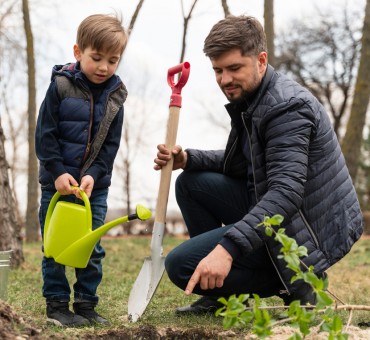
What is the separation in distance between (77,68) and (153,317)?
129 centimetres

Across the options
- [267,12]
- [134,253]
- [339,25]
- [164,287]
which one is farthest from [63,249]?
[339,25]

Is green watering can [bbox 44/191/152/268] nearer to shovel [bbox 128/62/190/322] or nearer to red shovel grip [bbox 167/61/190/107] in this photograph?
shovel [bbox 128/62/190/322]

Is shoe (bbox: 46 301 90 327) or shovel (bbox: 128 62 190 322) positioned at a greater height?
shovel (bbox: 128 62 190 322)

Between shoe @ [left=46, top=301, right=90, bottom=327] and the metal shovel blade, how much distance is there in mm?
228

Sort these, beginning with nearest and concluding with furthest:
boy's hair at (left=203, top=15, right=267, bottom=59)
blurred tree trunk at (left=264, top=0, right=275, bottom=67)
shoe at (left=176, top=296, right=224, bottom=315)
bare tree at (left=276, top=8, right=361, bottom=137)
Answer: boy's hair at (left=203, top=15, right=267, bottom=59) < shoe at (left=176, top=296, right=224, bottom=315) < blurred tree trunk at (left=264, top=0, right=275, bottom=67) < bare tree at (left=276, top=8, right=361, bottom=137)

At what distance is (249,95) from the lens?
311 centimetres

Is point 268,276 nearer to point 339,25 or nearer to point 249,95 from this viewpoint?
point 249,95

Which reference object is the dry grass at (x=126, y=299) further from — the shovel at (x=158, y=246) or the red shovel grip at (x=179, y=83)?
the red shovel grip at (x=179, y=83)

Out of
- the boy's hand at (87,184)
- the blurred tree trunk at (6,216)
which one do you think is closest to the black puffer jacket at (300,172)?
the boy's hand at (87,184)

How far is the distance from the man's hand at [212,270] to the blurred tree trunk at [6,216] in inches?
131

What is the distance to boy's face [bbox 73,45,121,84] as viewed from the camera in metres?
3.13

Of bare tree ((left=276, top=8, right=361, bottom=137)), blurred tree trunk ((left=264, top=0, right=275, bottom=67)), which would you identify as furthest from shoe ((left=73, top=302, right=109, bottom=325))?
bare tree ((left=276, top=8, right=361, bottom=137))

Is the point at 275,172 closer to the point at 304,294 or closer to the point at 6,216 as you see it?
the point at 304,294

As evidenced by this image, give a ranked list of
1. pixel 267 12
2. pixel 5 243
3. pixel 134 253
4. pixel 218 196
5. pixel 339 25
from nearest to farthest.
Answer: pixel 218 196 < pixel 5 243 < pixel 134 253 < pixel 267 12 < pixel 339 25
